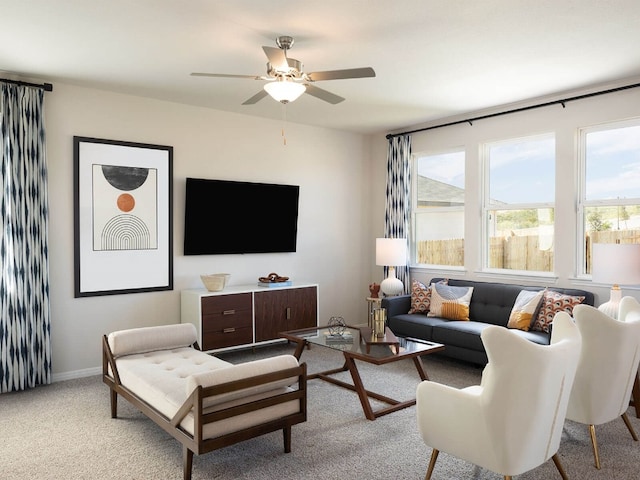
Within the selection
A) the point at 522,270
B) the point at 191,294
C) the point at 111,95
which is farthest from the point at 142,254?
the point at 522,270

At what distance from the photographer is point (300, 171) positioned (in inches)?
247

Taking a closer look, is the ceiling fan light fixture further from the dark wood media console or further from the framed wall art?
the dark wood media console

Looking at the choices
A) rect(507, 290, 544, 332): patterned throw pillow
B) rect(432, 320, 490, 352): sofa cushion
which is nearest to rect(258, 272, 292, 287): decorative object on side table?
rect(432, 320, 490, 352): sofa cushion

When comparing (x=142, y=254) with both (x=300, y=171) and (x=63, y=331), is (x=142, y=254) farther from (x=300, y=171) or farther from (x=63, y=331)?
(x=300, y=171)

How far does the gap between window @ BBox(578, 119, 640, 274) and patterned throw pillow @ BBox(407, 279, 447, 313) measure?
155 centimetres

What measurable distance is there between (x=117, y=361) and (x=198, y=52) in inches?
92.4

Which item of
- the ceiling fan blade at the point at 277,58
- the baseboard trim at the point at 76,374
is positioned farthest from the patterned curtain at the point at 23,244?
the ceiling fan blade at the point at 277,58

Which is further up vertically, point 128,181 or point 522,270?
point 128,181

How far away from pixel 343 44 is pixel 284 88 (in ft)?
2.06

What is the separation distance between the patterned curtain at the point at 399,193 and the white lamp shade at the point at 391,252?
36 centimetres

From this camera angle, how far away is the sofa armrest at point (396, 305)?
18.1 feet

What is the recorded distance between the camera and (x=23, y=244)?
14.0ft

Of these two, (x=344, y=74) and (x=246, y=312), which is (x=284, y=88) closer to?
(x=344, y=74)

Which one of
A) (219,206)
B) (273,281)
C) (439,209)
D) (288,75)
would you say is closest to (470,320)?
(439,209)
